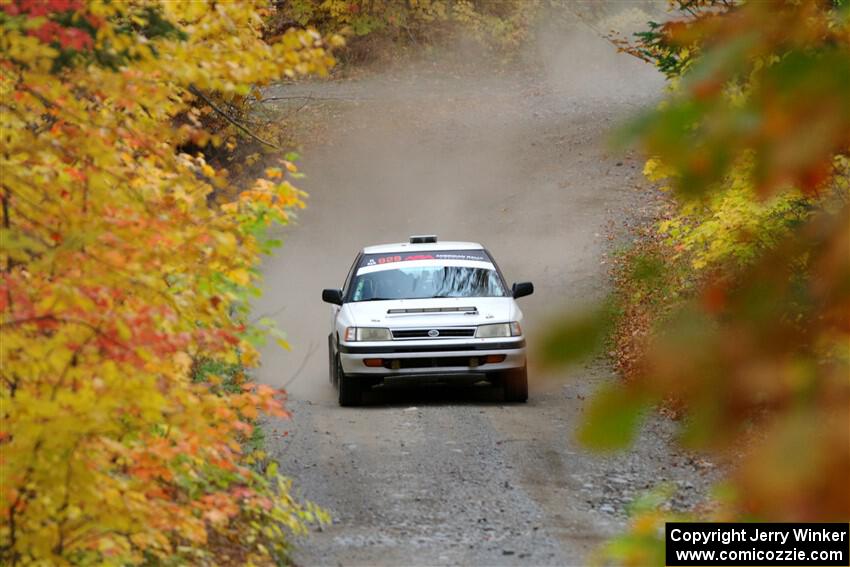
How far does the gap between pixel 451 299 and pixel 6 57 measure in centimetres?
835

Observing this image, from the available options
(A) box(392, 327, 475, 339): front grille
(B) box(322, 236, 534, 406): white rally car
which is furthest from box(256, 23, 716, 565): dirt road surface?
(A) box(392, 327, 475, 339): front grille

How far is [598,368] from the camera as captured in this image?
2.42 meters

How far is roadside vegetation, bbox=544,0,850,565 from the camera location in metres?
1.38

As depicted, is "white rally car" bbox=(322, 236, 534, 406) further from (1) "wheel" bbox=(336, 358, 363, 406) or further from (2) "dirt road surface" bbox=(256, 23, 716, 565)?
(2) "dirt road surface" bbox=(256, 23, 716, 565)

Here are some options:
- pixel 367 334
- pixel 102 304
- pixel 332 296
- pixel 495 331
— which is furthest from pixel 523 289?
pixel 102 304

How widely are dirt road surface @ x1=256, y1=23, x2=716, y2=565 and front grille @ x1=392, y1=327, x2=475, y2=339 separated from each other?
0.82m

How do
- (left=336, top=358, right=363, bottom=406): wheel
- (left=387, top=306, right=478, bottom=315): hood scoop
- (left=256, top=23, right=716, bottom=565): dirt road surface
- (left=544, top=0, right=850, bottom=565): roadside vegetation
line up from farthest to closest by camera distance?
(left=336, top=358, right=363, bottom=406): wheel
(left=387, top=306, right=478, bottom=315): hood scoop
(left=256, top=23, right=716, bottom=565): dirt road surface
(left=544, top=0, right=850, bottom=565): roadside vegetation

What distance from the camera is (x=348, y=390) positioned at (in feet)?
44.2

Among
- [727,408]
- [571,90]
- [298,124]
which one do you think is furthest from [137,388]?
[571,90]

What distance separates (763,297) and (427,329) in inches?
456

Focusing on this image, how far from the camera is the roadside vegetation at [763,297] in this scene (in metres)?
1.38

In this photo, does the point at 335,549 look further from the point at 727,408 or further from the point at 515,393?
the point at 727,408

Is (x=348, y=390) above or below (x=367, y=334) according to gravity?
below

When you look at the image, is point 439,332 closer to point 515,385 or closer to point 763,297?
point 515,385
